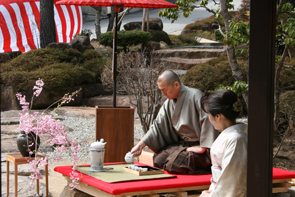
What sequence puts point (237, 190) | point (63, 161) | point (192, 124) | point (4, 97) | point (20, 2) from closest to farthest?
point (237, 190), point (192, 124), point (63, 161), point (4, 97), point (20, 2)

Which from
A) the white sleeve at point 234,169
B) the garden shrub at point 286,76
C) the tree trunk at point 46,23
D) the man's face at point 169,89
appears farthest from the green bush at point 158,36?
the white sleeve at point 234,169

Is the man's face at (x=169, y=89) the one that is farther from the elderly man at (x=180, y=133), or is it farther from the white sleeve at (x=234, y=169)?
the white sleeve at (x=234, y=169)

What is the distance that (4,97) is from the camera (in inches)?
375

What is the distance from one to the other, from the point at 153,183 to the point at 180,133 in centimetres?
90

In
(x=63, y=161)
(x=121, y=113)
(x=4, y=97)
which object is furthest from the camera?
(x=4, y=97)

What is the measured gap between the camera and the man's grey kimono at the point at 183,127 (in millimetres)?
3418

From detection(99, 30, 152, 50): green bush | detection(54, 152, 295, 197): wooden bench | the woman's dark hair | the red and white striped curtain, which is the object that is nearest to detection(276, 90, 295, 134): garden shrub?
detection(54, 152, 295, 197): wooden bench

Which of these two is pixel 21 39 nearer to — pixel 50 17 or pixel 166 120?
pixel 50 17

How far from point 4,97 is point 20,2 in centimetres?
481

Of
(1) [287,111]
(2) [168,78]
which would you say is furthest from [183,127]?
(1) [287,111]

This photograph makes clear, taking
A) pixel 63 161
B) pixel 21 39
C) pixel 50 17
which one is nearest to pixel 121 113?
pixel 63 161

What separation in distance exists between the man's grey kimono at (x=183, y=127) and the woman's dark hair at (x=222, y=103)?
1.25 metres

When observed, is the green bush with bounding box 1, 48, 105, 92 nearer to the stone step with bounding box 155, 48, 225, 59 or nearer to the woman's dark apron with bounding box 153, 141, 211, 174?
the stone step with bounding box 155, 48, 225, 59

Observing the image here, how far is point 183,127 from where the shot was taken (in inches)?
143
